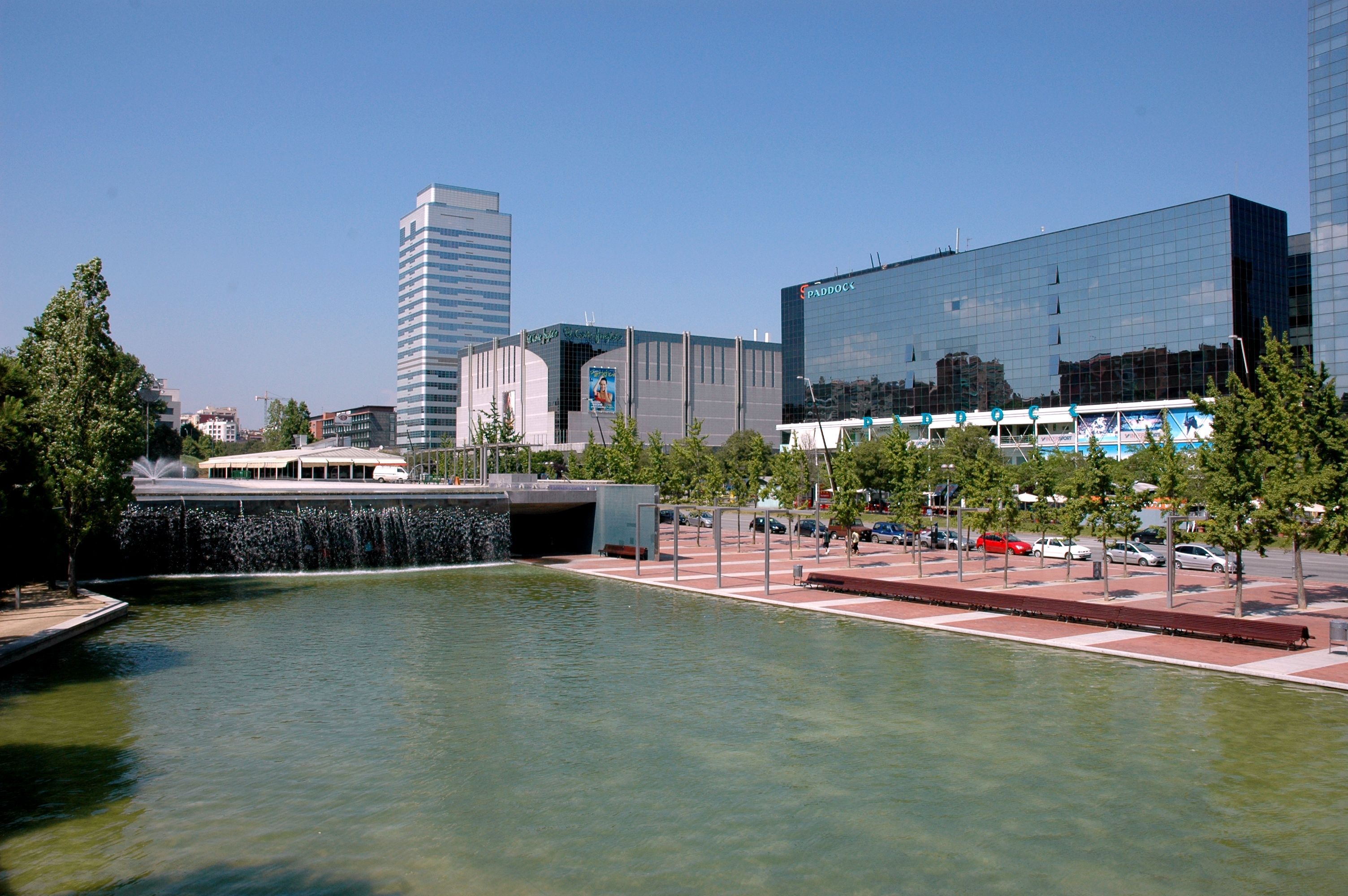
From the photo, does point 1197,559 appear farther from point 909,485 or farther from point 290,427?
point 290,427

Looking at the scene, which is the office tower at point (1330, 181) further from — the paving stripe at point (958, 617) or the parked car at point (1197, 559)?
the paving stripe at point (958, 617)

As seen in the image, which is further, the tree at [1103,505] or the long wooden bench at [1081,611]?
the tree at [1103,505]

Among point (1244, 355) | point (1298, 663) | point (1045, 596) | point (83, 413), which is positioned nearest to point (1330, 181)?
point (1244, 355)

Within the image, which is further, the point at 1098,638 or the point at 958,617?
the point at 958,617

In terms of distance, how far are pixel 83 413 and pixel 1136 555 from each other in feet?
152

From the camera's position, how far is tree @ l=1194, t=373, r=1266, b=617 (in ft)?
86.7

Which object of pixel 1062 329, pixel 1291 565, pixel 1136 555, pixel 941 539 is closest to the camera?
pixel 1291 565

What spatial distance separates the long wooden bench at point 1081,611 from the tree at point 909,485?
4557 millimetres

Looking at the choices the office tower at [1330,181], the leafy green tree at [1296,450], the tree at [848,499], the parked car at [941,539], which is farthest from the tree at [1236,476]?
the office tower at [1330,181]

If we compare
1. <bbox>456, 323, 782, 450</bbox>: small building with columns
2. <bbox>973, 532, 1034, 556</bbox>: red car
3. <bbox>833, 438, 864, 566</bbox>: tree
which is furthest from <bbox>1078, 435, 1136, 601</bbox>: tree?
<bbox>456, 323, 782, 450</bbox>: small building with columns

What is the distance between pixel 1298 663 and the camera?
848 inches

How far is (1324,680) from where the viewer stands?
19.8 metres

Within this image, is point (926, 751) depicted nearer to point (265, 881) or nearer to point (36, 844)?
point (265, 881)

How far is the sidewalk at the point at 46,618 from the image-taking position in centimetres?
2269
